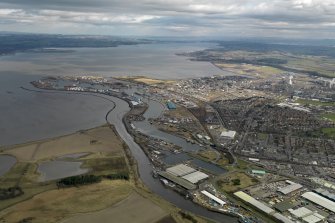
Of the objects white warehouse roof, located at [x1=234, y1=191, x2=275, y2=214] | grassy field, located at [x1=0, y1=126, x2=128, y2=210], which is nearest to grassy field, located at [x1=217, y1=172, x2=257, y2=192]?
white warehouse roof, located at [x1=234, y1=191, x2=275, y2=214]

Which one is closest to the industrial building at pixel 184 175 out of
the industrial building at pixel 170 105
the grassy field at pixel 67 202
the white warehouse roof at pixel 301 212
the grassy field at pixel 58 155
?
the grassy field at pixel 58 155

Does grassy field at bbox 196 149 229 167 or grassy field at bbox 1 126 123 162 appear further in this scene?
grassy field at bbox 196 149 229 167

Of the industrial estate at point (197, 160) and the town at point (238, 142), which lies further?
the town at point (238, 142)

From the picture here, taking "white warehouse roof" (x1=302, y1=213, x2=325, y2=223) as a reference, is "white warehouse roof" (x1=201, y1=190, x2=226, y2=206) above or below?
above

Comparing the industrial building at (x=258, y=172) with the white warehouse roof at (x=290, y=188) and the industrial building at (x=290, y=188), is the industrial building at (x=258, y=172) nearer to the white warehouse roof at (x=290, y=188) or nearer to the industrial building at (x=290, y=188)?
the industrial building at (x=290, y=188)

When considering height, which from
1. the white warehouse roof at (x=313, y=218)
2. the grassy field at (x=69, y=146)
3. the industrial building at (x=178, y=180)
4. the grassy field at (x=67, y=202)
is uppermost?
the grassy field at (x=69, y=146)

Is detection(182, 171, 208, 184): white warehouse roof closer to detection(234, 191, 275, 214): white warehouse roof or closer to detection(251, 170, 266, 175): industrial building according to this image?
detection(234, 191, 275, 214): white warehouse roof

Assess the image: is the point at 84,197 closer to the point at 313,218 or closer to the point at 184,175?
the point at 184,175
